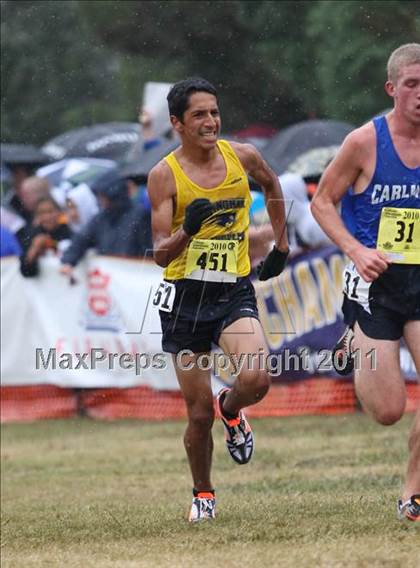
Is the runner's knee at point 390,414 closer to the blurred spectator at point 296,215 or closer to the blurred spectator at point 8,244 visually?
the blurred spectator at point 296,215

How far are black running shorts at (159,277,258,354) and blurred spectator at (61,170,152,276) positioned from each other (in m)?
5.95

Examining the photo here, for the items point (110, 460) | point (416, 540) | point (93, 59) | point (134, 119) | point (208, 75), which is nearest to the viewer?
point (416, 540)

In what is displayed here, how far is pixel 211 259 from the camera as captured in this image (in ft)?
24.5

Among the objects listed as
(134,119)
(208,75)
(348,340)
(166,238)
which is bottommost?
(348,340)

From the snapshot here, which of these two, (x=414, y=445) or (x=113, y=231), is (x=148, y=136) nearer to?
(x=113, y=231)

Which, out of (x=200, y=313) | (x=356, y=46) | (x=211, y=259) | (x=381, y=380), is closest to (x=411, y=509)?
(x=381, y=380)

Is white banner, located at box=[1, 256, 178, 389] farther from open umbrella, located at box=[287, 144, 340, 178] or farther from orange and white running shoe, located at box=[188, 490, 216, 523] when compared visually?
orange and white running shoe, located at box=[188, 490, 216, 523]

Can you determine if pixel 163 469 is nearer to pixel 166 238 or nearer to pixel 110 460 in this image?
pixel 110 460

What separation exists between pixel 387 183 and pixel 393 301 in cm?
57

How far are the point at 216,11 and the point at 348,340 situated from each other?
6926 millimetres

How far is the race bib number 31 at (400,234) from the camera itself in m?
7.02

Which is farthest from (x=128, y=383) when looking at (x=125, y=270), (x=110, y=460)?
(x=110, y=460)

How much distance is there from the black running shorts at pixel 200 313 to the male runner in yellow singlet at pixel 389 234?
0.72 meters

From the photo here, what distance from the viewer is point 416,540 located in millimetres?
6309
